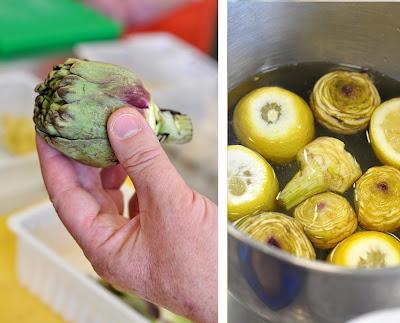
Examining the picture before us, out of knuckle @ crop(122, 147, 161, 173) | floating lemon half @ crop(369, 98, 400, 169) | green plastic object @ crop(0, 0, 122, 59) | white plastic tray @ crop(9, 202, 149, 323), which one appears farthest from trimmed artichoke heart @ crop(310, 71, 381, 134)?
green plastic object @ crop(0, 0, 122, 59)

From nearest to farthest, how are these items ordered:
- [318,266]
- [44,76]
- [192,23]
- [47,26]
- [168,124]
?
[318,266], [168,124], [44,76], [47,26], [192,23]

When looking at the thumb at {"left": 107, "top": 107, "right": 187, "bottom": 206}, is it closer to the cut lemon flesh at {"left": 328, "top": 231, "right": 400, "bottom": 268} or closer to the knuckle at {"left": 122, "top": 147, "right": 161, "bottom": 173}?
the knuckle at {"left": 122, "top": 147, "right": 161, "bottom": 173}

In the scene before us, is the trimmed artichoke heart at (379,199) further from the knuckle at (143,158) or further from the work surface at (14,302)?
the work surface at (14,302)

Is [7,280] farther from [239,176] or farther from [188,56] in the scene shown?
[188,56]

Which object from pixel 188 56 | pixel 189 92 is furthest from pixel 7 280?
pixel 188 56

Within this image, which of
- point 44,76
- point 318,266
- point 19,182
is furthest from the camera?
point 44,76

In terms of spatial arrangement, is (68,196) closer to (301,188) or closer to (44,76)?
(301,188)

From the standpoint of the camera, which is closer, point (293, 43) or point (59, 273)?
point (293, 43)

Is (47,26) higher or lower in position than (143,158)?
lower

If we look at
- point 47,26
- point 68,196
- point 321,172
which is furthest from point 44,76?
point 321,172
